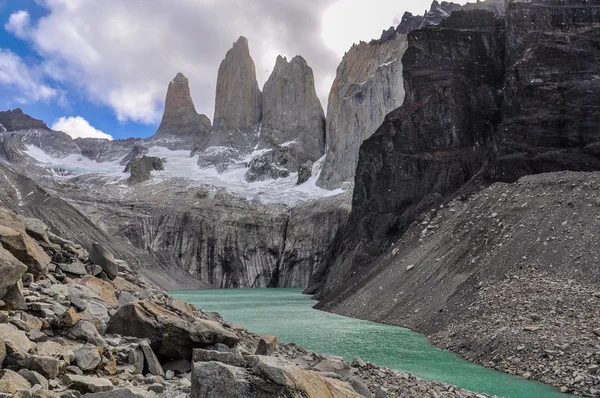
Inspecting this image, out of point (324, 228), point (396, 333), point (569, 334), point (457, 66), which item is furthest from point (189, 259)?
point (569, 334)

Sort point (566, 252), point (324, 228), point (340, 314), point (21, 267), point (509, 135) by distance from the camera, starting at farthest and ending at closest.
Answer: point (324, 228) → point (509, 135) → point (340, 314) → point (566, 252) → point (21, 267)

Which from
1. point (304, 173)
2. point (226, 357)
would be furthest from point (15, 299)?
point (304, 173)

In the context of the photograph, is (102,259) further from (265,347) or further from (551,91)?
(551,91)

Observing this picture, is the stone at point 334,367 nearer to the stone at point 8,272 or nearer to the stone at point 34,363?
the stone at point 34,363

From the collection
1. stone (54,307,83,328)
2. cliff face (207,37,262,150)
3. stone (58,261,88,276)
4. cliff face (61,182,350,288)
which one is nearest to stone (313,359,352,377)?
stone (54,307,83,328)

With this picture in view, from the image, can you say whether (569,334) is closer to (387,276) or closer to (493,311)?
(493,311)

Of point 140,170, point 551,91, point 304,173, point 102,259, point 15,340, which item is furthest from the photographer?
point 304,173

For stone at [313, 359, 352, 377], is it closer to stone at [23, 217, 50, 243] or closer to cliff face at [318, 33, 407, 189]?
stone at [23, 217, 50, 243]
